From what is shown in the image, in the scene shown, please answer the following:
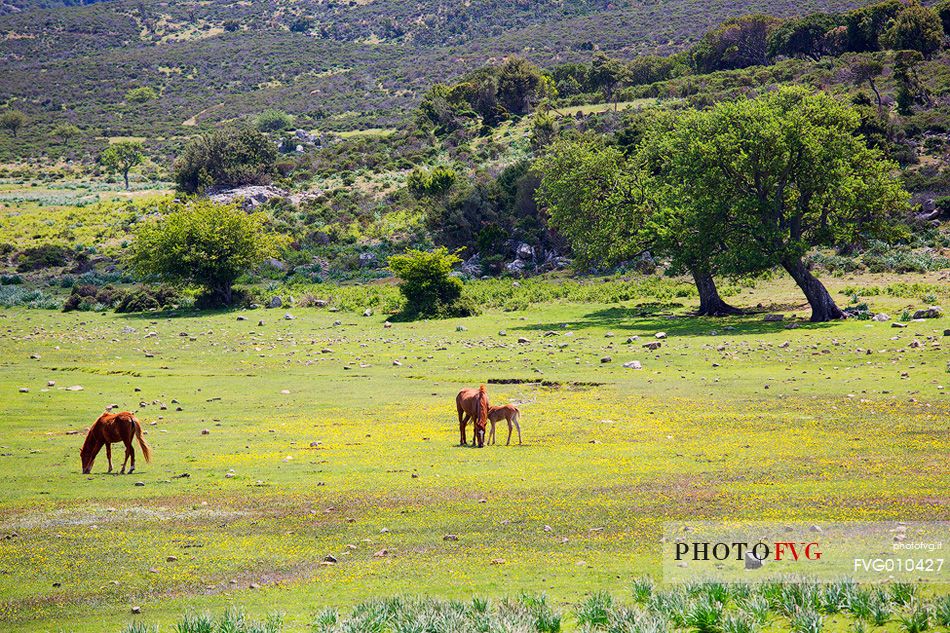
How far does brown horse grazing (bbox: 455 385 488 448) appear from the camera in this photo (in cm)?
1686

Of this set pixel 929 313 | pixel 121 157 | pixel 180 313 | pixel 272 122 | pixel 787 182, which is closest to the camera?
pixel 929 313

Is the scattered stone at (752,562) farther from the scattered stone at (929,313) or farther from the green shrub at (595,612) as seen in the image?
the scattered stone at (929,313)

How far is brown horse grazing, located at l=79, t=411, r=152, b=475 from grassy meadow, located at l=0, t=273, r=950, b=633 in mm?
372

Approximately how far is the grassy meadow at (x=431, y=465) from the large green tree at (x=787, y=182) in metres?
4.55

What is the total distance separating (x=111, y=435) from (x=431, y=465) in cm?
515

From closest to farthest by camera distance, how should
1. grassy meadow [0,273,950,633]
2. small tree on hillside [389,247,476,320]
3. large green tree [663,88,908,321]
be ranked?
1. grassy meadow [0,273,950,633]
2. large green tree [663,88,908,321]
3. small tree on hillside [389,247,476,320]

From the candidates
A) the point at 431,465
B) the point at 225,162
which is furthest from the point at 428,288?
the point at 225,162

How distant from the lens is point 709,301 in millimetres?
39094

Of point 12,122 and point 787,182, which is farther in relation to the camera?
point 12,122

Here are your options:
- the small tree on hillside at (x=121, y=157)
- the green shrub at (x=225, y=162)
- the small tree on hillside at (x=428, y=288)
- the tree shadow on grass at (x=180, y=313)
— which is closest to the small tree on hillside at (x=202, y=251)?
the tree shadow on grass at (x=180, y=313)

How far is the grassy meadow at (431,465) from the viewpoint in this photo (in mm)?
9797

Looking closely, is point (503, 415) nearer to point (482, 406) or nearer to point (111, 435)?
point (482, 406)

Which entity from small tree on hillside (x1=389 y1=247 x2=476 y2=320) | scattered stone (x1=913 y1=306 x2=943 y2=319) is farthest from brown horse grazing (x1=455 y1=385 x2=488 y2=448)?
small tree on hillside (x1=389 y1=247 x2=476 y2=320)

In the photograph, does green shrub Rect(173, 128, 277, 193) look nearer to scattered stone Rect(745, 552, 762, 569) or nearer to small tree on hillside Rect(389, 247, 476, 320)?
small tree on hillside Rect(389, 247, 476, 320)
